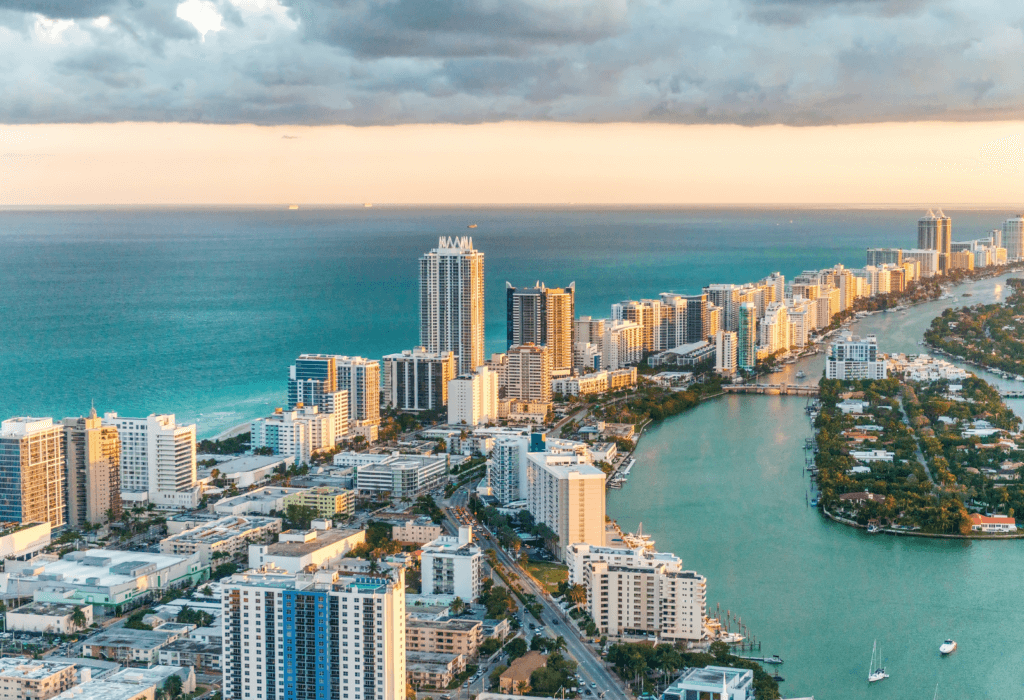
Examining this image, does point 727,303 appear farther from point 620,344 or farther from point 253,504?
point 253,504

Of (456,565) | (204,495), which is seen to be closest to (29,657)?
(456,565)

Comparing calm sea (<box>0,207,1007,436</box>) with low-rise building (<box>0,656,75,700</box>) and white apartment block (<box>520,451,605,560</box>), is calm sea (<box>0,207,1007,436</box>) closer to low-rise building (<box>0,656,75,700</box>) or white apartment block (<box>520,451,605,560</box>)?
white apartment block (<box>520,451,605,560</box>)

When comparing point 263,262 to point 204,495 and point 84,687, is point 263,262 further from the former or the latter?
point 84,687

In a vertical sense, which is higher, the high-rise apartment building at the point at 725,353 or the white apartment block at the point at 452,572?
the high-rise apartment building at the point at 725,353

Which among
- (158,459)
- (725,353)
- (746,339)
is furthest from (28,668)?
(746,339)

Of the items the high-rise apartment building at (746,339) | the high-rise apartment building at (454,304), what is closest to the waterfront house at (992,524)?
the high-rise apartment building at (454,304)

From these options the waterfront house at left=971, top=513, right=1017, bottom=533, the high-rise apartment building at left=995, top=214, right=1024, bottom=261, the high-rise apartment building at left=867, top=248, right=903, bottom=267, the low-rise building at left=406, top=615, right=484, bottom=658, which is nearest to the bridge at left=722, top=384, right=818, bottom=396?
the waterfront house at left=971, top=513, right=1017, bottom=533

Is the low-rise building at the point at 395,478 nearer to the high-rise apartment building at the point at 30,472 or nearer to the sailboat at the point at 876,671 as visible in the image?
the high-rise apartment building at the point at 30,472
